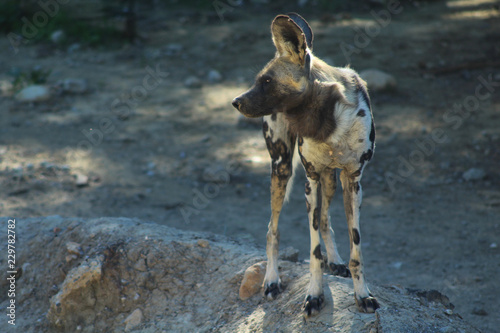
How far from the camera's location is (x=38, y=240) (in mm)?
4797

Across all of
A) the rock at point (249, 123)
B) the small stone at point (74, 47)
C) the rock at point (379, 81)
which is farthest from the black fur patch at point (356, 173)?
the small stone at point (74, 47)

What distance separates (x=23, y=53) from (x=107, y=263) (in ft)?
29.0

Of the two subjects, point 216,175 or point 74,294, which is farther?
point 216,175

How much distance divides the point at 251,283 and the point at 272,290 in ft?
0.60

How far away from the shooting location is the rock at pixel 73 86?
9.59m

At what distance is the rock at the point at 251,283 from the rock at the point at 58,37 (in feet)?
31.7

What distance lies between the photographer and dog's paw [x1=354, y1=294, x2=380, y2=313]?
11.0 feet

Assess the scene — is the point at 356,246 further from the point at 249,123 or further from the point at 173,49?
the point at 173,49

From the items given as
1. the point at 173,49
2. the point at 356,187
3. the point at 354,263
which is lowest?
the point at 173,49

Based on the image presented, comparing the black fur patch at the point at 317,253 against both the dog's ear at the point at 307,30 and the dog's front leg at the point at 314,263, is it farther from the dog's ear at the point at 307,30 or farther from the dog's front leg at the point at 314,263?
the dog's ear at the point at 307,30

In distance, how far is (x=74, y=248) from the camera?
14.6 ft

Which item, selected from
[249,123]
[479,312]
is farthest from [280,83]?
[249,123]

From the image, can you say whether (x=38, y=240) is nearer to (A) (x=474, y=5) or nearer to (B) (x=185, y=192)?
(B) (x=185, y=192)

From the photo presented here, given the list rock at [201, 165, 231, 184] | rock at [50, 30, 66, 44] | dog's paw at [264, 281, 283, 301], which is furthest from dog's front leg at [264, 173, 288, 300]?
rock at [50, 30, 66, 44]
